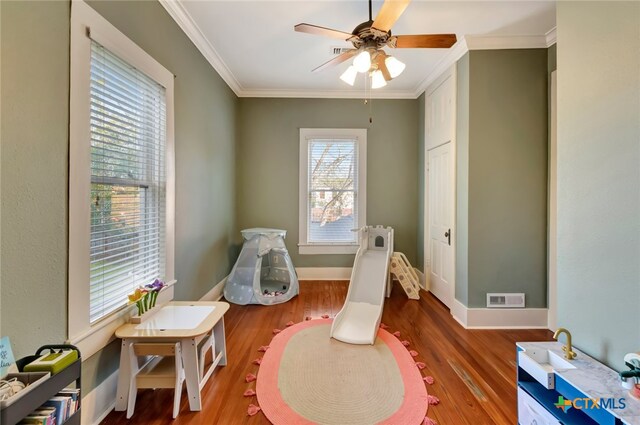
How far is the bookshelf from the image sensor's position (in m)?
0.85

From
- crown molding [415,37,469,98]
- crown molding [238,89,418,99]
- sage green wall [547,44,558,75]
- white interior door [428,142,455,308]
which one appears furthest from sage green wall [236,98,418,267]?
sage green wall [547,44,558,75]

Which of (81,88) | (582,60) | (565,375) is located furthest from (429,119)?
(81,88)

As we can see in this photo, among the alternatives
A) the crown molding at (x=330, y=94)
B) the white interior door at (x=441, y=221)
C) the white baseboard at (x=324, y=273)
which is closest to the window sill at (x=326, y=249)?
the white baseboard at (x=324, y=273)

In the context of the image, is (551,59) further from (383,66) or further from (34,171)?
(34,171)

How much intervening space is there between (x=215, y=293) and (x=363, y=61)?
284 cm

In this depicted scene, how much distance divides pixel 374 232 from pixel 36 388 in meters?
2.95

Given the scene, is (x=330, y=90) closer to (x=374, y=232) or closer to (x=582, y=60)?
(x=374, y=232)

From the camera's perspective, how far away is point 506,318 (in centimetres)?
264

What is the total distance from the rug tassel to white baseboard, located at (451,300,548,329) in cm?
210

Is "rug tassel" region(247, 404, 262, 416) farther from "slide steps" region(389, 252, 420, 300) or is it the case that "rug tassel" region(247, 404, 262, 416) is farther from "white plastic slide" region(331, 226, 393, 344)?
"slide steps" region(389, 252, 420, 300)

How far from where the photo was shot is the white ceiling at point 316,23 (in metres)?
2.16

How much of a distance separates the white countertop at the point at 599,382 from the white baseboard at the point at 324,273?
2.94 m

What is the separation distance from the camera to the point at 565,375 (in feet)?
3.71

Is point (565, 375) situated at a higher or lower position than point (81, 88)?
lower
